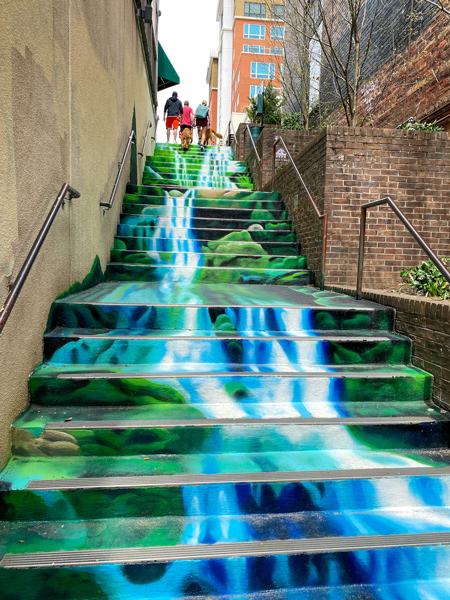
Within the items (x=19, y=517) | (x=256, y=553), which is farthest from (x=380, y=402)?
(x=19, y=517)

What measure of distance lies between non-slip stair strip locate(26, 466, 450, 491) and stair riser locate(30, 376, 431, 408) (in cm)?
41

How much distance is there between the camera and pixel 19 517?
175cm

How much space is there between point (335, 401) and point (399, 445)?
0.42 metres

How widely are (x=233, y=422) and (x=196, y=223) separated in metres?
3.80

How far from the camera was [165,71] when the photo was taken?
13961 mm

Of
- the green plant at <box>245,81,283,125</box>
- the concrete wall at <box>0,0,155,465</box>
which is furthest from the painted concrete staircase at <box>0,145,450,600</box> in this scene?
the green plant at <box>245,81,283,125</box>

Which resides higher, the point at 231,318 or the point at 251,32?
the point at 251,32

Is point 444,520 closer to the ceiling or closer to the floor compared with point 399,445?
closer to the floor

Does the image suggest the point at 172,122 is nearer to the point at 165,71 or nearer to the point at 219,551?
the point at 165,71

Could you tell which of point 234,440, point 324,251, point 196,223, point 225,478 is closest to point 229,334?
point 234,440

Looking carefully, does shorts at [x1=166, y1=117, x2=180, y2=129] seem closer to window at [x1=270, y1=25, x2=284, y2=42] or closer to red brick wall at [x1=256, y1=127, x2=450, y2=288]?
window at [x1=270, y1=25, x2=284, y2=42]

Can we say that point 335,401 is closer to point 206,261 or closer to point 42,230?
point 42,230

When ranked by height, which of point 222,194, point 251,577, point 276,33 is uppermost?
point 276,33

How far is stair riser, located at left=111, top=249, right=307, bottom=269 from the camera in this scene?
15.5 feet
